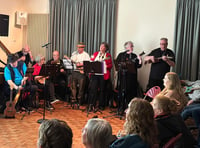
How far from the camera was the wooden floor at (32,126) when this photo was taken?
13.3ft

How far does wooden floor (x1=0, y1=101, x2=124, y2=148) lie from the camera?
13.3 feet

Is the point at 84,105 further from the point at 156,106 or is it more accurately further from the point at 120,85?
the point at 156,106

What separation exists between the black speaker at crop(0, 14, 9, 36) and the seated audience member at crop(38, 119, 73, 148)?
255 inches

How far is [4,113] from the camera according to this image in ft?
17.8

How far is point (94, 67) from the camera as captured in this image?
222 inches

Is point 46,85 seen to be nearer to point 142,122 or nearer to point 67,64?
point 67,64

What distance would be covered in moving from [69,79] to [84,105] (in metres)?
0.74

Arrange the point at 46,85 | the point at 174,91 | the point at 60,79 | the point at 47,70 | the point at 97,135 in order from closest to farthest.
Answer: the point at 97,135 → the point at 174,91 → the point at 47,70 → the point at 46,85 → the point at 60,79

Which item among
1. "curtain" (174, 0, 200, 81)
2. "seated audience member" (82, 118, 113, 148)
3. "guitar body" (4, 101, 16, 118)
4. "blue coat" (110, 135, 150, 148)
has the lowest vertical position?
"guitar body" (4, 101, 16, 118)

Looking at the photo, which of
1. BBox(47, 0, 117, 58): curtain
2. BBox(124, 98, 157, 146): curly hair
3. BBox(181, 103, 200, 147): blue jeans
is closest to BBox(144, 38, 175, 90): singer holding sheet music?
BBox(47, 0, 117, 58): curtain

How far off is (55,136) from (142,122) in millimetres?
873

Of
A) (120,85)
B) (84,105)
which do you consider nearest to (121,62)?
(120,85)

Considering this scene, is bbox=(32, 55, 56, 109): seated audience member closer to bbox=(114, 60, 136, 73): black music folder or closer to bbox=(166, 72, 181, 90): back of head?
bbox=(114, 60, 136, 73): black music folder

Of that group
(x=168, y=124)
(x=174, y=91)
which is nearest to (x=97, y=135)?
(x=168, y=124)
